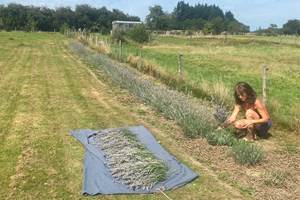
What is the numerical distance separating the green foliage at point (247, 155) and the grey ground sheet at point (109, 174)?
843 mm

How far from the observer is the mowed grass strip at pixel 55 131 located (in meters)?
6.53

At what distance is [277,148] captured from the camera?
8766 mm

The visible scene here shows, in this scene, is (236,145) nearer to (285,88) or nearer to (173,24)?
(285,88)

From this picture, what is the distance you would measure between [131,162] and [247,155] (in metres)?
1.76

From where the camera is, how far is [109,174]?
23.3 feet

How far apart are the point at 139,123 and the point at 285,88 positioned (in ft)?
31.0

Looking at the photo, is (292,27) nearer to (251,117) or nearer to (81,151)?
(251,117)

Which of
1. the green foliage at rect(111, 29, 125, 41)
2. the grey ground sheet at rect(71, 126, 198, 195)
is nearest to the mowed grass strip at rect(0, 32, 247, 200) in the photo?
the grey ground sheet at rect(71, 126, 198, 195)

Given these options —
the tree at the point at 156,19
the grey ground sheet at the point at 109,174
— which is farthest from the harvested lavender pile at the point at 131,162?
the tree at the point at 156,19

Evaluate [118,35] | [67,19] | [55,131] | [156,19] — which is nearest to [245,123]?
[55,131]

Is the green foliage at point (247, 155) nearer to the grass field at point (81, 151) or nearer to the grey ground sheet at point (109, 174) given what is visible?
the grass field at point (81, 151)

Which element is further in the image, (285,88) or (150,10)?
(150,10)

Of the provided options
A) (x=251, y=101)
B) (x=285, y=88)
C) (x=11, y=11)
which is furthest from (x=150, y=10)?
(x=251, y=101)

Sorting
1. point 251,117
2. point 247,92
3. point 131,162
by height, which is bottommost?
point 131,162
